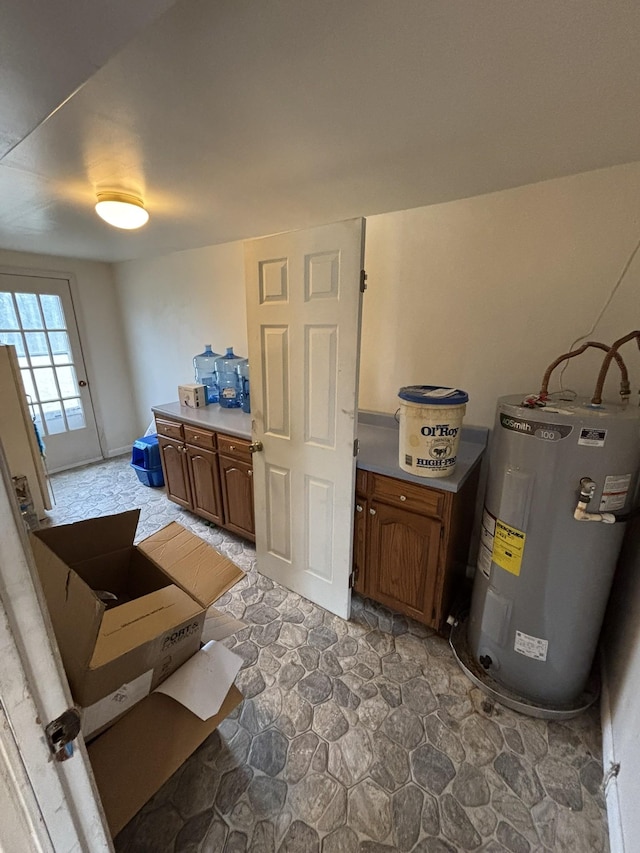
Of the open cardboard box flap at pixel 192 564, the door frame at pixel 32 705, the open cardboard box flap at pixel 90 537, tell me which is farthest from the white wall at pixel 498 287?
the door frame at pixel 32 705

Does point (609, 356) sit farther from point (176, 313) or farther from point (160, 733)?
point (176, 313)

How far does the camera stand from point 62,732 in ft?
1.81

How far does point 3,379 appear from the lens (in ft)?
8.24

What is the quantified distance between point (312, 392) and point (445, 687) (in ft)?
4.84

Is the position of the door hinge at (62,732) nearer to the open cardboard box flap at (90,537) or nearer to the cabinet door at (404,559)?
the open cardboard box flap at (90,537)

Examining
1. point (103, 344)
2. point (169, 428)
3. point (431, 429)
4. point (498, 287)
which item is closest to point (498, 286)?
point (498, 287)

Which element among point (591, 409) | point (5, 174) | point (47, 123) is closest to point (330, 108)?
point (47, 123)

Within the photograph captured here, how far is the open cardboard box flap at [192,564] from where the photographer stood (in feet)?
4.06

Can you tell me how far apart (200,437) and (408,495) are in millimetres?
1590

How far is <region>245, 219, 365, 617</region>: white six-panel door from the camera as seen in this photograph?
1507mm

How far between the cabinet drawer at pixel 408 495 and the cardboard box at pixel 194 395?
1.80m

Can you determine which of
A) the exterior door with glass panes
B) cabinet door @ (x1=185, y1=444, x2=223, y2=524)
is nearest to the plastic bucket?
cabinet door @ (x1=185, y1=444, x2=223, y2=524)

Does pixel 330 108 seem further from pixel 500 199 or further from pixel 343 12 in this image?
pixel 500 199

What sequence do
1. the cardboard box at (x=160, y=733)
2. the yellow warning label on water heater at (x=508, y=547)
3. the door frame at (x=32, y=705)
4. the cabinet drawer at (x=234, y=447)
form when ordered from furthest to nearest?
1. the cabinet drawer at (x=234, y=447)
2. the yellow warning label on water heater at (x=508, y=547)
3. the cardboard box at (x=160, y=733)
4. the door frame at (x=32, y=705)
